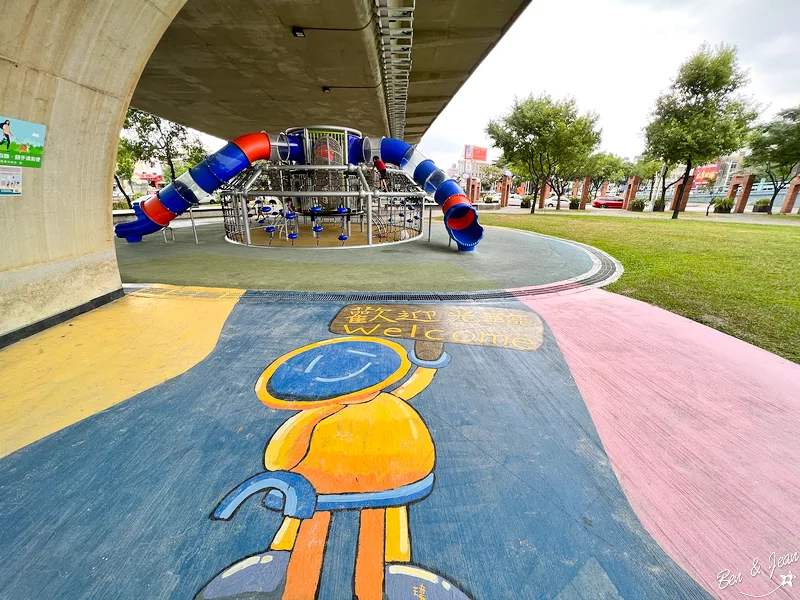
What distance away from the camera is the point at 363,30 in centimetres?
850

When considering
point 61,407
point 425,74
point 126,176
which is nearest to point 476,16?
point 425,74

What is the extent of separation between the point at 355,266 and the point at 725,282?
7.89 meters

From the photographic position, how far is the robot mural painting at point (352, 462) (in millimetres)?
1580

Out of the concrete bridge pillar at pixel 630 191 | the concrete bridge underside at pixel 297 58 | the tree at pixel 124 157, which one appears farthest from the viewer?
the concrete bridge pillar at pixel 630 191

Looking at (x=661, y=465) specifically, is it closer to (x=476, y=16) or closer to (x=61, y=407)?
(x=61, y=407)

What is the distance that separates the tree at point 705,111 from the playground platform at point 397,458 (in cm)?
2540

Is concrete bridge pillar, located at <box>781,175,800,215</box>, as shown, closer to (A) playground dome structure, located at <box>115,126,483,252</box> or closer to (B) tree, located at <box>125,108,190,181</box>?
(A) playground dome structure, located at <box>115,126,483,252</box>

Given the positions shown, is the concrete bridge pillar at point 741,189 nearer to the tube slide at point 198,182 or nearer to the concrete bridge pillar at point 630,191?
the concrete bridge pillar at point 630,191

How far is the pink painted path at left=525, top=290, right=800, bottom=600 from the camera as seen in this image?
1.79 meters

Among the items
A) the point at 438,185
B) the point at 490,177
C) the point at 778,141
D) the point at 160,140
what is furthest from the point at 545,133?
the point at 490,177

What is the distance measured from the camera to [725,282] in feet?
22.0

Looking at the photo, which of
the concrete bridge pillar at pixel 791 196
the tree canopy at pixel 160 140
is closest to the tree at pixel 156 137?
the tree canopy at pixel 160 140

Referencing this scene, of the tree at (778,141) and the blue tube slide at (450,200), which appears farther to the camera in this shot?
the tree at (778,141)

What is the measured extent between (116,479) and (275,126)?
71.8ft
